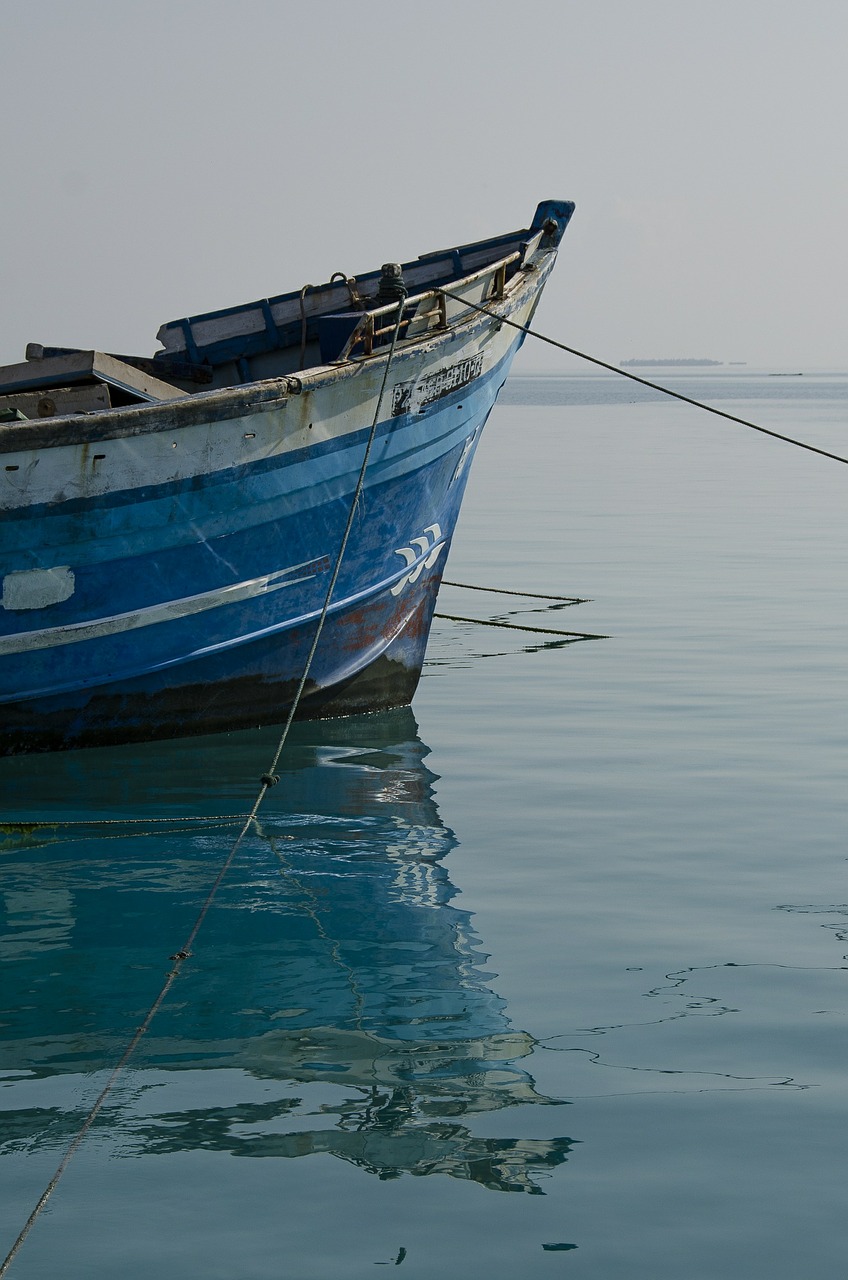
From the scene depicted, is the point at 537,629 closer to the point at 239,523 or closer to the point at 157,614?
the point at 239,523

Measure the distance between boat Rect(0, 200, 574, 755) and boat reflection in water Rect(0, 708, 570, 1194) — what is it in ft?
1.85

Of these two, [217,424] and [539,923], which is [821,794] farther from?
[217,424]

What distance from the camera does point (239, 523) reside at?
792cm

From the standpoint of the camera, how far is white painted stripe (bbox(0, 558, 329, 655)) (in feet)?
25.0

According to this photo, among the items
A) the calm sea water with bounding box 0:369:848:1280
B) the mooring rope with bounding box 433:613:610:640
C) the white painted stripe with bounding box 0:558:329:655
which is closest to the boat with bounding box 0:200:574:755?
the white painted stripe with bounding box 0:558:329:655

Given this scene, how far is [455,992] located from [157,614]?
11.5 ft

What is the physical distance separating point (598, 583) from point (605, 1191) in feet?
37.7

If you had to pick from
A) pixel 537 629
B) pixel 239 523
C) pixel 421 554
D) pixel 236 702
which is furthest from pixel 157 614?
pixel 537 629

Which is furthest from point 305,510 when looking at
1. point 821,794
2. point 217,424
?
point 821,794

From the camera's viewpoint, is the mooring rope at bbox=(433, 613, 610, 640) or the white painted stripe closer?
the white painted stripe

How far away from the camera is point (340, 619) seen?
877 cm

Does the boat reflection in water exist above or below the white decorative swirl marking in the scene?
below

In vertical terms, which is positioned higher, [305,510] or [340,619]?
[305,510]

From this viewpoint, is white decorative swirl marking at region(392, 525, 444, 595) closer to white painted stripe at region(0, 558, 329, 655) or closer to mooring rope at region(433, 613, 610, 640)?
white painted stripe at region(0, 558, 329, 655)
